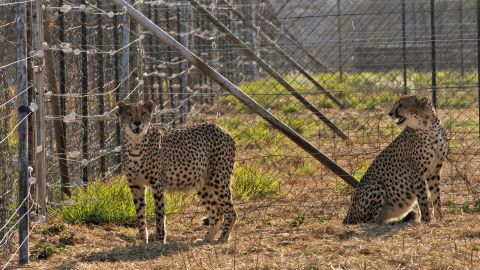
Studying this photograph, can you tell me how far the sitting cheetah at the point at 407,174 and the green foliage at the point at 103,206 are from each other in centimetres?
146

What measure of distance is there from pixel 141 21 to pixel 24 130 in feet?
5.30

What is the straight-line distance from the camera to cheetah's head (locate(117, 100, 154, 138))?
20.9 ft

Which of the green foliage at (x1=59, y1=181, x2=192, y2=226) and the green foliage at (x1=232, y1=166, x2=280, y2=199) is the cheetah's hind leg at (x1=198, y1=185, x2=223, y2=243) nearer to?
the green foliage at (x1=59, y1=181, x2=192, y2=226)

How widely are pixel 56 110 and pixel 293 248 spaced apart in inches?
90.7

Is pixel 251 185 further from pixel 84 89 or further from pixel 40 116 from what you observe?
pixel 40 116

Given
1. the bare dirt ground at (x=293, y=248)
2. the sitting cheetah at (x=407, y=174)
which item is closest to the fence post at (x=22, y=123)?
the bare dirt ground at (x=293, y=248)

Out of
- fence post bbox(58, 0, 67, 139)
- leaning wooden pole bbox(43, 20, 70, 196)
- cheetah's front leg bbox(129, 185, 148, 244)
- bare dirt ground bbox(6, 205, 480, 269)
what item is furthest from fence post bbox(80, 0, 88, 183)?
cheetah's front leg bbox(129, 185, 148, 244)

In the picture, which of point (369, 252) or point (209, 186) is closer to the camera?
point (369, 252)

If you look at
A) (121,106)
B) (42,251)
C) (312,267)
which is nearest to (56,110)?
(121,106)

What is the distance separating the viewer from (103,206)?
705 cm

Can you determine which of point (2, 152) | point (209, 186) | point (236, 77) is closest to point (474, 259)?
point (209, 186)

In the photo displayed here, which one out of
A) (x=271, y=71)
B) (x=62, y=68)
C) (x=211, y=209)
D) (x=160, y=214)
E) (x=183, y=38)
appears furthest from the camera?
(x=183, y=38)

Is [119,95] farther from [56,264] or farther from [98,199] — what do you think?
[56,264]

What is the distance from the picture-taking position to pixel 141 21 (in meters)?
6.80
